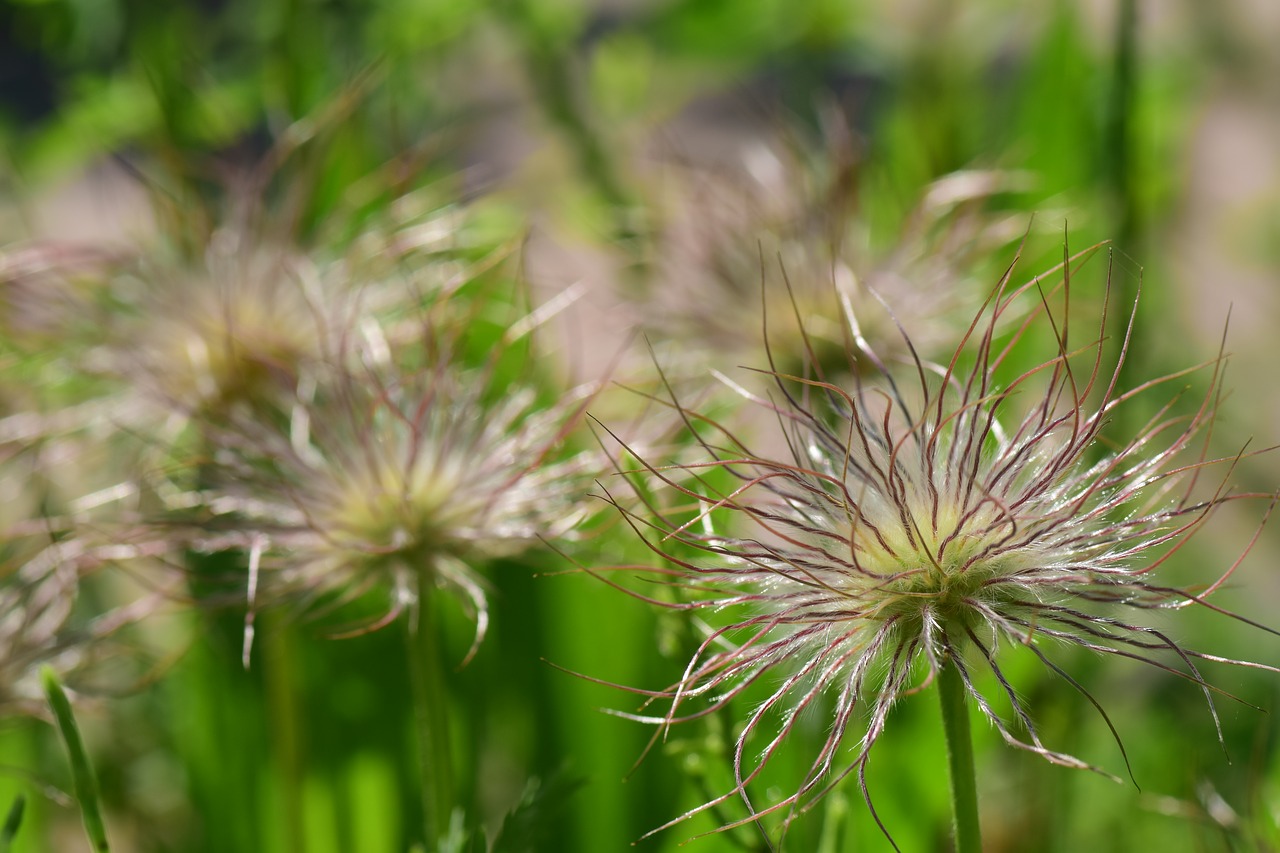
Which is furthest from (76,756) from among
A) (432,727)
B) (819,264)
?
(819,264)

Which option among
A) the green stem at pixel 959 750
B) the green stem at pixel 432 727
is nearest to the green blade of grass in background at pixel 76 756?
the green stem at pixel 432 727

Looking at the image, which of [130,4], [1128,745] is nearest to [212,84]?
[130,4]

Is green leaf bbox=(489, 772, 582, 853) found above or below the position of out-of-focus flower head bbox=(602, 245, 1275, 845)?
below

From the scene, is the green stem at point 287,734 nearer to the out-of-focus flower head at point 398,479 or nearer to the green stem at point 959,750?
the out-of-focus flower head at point 398,479

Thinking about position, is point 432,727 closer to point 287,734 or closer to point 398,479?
point 398,479

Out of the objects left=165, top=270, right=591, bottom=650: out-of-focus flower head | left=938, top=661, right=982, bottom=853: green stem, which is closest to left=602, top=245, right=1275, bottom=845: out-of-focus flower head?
left=938, top=661, right=982, bottom=853: green stem

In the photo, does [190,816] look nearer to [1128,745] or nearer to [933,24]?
[1128,745]

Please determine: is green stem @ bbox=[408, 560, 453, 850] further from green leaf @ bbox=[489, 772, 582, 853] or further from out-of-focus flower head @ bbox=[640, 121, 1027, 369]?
out-of-focus flower head @ bbox=[640, 121, 1027, 369]

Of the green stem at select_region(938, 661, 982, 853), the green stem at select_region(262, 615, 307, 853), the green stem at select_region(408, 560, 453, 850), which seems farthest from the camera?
the green stem at select_region(262, 615, 307, 853)
